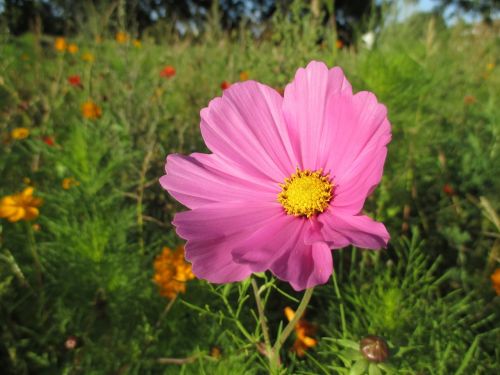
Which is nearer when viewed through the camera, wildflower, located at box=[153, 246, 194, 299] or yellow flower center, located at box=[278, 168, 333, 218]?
yellow flower center, located at box=[278, 168, 333, 218]

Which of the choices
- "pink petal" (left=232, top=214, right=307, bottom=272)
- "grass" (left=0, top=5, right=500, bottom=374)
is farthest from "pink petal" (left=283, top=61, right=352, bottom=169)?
"grass" (left=0, top=5, right=500, bottom=374)

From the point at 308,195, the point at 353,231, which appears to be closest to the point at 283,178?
the point at 308,195

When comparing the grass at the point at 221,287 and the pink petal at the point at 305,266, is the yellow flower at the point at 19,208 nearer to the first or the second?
the grass at the point at 221,287

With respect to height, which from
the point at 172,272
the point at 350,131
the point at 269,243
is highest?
the point at 350,131

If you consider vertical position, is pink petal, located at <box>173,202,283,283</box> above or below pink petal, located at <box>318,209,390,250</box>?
below

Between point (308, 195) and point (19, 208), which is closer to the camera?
point (308, 195)

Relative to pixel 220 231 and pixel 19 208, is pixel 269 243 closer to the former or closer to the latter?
pixel 220 231

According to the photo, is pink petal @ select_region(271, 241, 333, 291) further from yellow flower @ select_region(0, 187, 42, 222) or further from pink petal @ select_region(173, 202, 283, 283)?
yellow flower @ select_region(0, 187, 42, 222)
